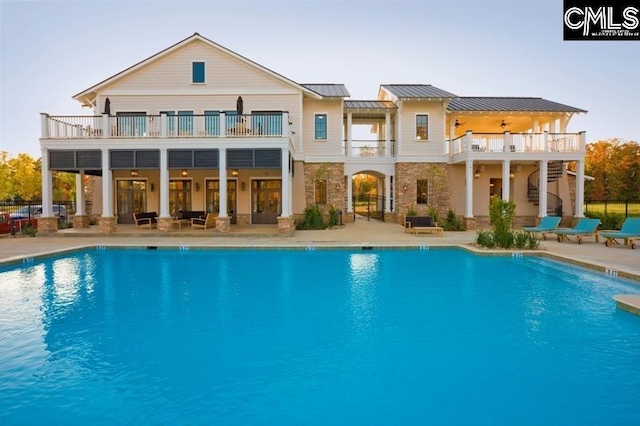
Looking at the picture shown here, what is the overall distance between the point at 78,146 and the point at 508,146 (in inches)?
856

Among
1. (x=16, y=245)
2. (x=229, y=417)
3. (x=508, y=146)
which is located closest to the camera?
(x=229, y=417)

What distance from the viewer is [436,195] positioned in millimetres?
22172

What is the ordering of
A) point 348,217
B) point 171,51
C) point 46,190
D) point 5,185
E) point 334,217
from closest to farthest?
point 46,190 → point 171,51 → point 334,217 → point 348,217 → point 5,185

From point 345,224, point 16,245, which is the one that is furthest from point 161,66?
point 345,224

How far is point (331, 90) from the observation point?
74.5 ft

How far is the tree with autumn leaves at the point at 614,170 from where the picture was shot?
134ft

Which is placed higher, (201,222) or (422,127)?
(422,127)

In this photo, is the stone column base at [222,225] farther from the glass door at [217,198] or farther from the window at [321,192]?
the window at [321,192]

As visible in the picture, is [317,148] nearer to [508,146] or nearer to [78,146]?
[508,146]

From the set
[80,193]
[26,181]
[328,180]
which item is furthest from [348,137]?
[26,181]

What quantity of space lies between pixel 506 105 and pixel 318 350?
74.6 ft

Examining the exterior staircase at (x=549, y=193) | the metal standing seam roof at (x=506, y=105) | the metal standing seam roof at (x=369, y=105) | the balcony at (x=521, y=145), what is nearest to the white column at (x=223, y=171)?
the metal standing seam roof at (x=369, y=105)

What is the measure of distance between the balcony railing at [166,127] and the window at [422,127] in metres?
8.88

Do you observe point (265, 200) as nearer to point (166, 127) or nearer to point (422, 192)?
point (166, 127)
